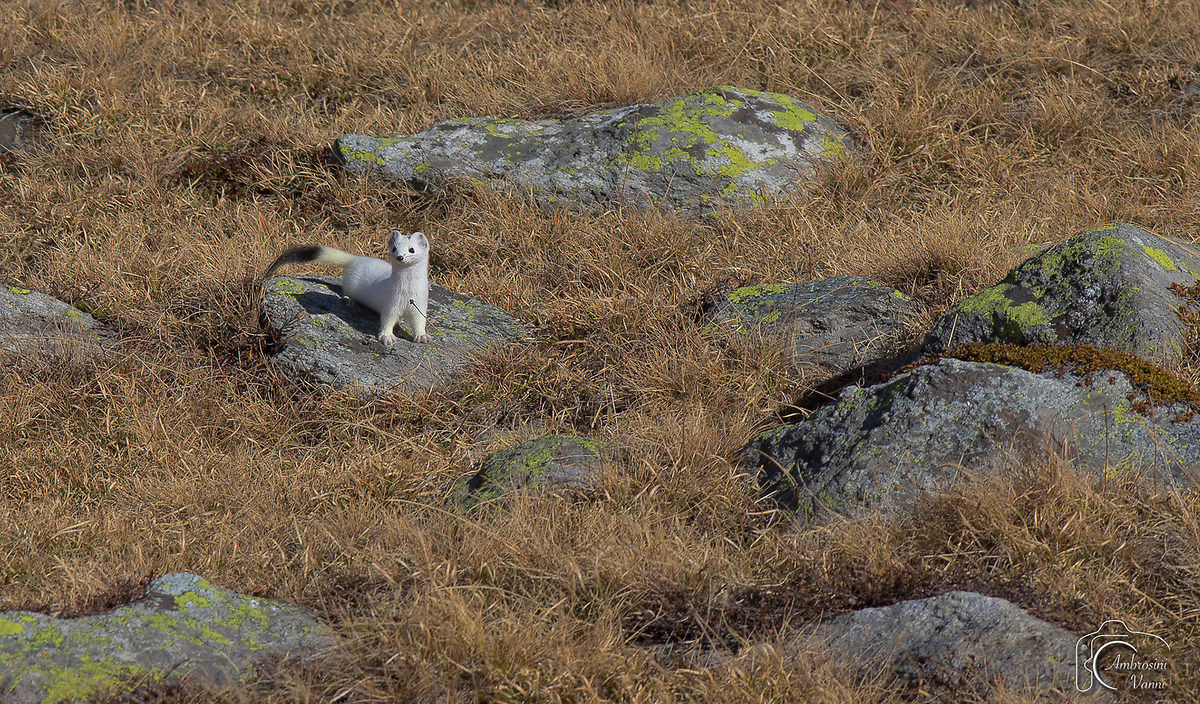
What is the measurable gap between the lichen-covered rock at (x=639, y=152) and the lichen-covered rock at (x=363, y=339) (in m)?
1.64

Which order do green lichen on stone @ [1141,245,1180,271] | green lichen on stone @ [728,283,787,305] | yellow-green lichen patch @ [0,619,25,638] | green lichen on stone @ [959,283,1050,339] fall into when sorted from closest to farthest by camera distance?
yellow-green lichen patch @ [0,619,25,638] < green lichen on stone @ [959,283,1050,339] < green lichen on stone @ [1141,245,1180,271] < green lichen on stone @ [728,283,787,305]

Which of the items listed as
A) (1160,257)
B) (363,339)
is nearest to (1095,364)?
(1160,257)

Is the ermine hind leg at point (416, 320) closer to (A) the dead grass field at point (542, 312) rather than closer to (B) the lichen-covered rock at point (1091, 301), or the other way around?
(A) the dead grass field at point (542, 312)

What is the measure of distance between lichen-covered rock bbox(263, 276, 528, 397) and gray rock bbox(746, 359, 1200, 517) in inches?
85.4

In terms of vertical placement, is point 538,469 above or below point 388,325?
below

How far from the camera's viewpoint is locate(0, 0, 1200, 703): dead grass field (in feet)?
9.86

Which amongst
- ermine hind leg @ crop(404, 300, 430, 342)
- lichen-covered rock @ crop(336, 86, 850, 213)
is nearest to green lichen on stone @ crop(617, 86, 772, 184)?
lichen-covered rock @ crop(336, 86, 850, 213)

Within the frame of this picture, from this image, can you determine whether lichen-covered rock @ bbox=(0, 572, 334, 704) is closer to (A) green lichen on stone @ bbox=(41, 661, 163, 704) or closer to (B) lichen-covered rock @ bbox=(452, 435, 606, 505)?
(A) green lichen on stone @ bbox=(41, 661, 163, 704)

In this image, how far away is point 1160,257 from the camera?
4.35 m

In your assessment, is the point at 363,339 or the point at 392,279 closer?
the point at 392,279

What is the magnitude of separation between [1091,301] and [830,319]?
1268mm

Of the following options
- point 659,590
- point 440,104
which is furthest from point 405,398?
point 440,104

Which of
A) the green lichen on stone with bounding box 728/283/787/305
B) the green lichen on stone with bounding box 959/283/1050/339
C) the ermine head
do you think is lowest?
the green lichen on stone with bounding box 728/283/787/305

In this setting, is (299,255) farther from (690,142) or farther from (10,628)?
(690,142)
